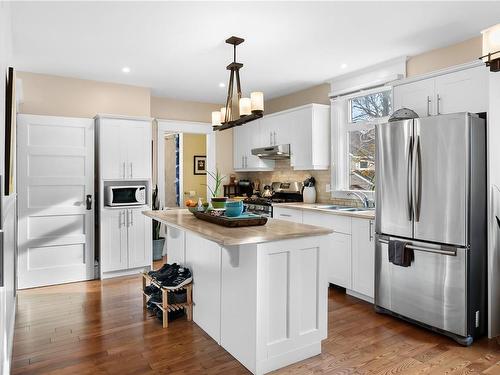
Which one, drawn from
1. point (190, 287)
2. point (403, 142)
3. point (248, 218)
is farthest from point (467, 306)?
point (190, 287)

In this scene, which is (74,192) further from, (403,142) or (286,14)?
(403,142)

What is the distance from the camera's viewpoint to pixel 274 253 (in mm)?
2459

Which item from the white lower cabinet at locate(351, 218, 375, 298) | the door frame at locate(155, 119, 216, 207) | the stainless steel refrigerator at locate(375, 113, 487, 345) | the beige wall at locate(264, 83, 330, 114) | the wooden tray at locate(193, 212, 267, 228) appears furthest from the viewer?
the door frame at locate(155, 119, 216, 207)

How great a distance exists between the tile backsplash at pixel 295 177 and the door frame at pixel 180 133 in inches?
24.1

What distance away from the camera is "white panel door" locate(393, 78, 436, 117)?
11.7ft

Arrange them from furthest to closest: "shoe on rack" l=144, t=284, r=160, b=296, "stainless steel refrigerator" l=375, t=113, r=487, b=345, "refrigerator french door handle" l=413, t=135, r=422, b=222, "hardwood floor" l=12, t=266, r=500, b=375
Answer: "shoe on rack" l=144, t=284, r=160, b=296 < "refrigerator french door handle" l=413, t=135, r=422, b=222 < "stainless steel refrigerator" l=375, t=113, r=487, b=345 < "hardwood floor" l=12, t=266, r=500, b=375

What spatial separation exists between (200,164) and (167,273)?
367 centimetres

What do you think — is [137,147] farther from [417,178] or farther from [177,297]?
[417,178]

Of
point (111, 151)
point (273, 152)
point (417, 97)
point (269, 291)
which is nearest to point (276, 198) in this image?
point (273, 152)

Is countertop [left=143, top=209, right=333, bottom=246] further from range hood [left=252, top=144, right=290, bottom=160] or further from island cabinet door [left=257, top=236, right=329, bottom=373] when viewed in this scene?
range hood [left=252, top=144, right=290, bottom=160]

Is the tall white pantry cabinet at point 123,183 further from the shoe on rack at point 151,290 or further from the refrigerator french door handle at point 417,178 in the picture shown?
the refrigerator french door handle at point 417,178

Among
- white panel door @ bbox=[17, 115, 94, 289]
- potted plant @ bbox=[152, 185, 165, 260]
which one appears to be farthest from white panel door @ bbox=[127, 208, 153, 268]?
potted plant @ bbox=[152, 185, 165, 260]

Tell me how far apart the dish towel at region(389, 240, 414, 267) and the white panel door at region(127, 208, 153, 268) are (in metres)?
3.17

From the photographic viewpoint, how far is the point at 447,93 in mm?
3420
